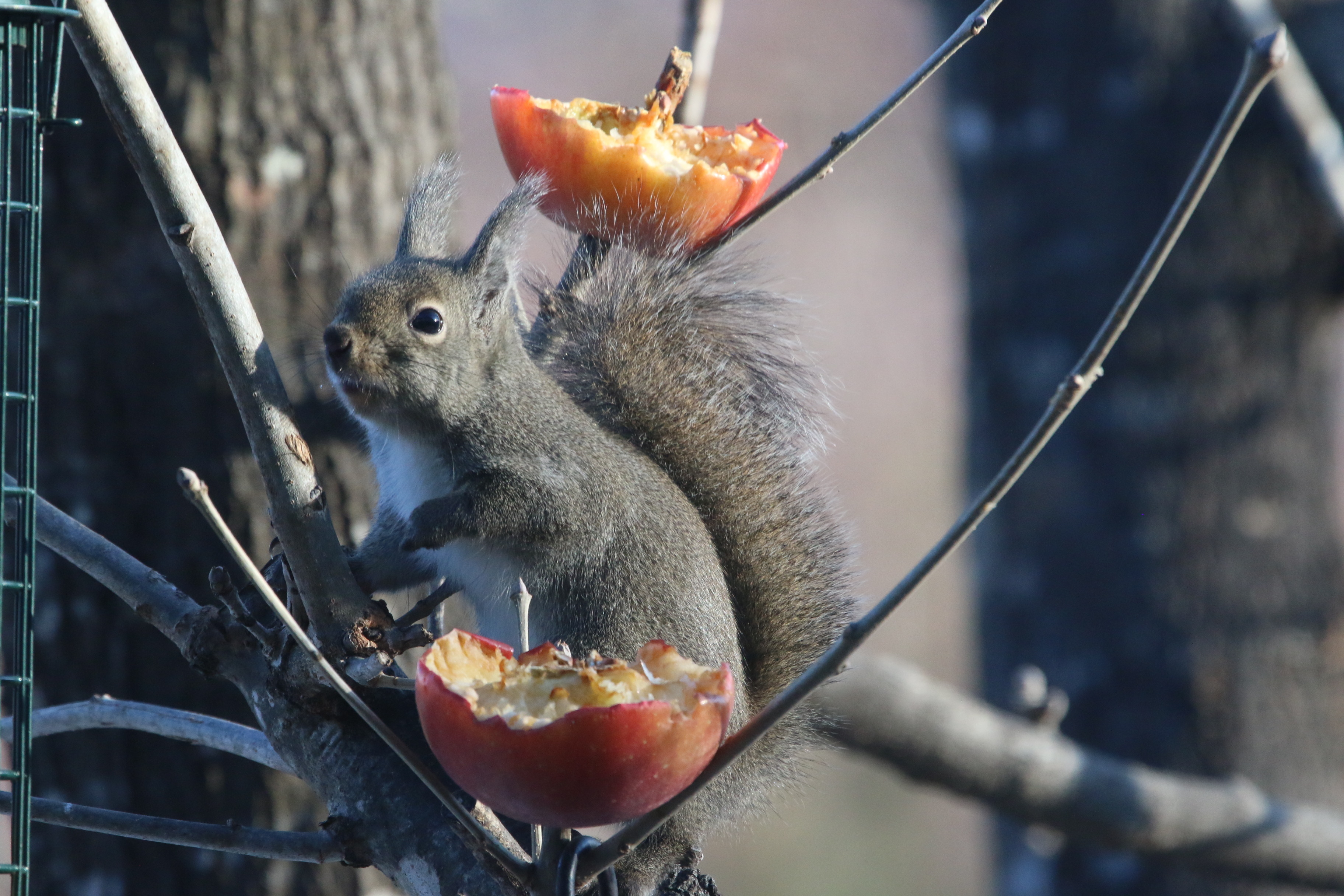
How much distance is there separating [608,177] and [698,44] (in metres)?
0.73

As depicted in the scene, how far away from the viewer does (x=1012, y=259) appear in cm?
392

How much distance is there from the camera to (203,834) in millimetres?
1248

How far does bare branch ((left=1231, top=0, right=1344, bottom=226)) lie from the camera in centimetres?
319

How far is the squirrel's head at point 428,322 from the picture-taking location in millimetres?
1788

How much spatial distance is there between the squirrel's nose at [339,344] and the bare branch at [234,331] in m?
0.47

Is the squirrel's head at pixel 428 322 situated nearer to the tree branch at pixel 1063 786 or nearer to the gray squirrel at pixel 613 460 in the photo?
the gray squirrel at pixel 613 460

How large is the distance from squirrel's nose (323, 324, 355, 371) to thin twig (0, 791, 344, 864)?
0.69 meters

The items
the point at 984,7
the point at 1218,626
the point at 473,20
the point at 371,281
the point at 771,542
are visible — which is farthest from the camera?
the point at 473,20

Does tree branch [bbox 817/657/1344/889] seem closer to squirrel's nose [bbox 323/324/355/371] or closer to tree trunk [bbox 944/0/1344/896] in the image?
tree trunk [bbox 944/0/1344/896]

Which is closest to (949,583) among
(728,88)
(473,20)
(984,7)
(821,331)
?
(728,88)

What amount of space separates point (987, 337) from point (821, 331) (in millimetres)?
1938

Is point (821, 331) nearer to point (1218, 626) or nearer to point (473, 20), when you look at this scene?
point (1218, 626)

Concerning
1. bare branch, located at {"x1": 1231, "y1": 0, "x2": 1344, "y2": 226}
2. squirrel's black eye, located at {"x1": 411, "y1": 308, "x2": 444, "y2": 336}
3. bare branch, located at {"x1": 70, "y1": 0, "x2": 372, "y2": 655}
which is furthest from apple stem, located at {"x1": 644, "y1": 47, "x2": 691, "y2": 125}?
bare branch, located at {"x1": 1231, "y1": 0, "x2": 1344, "y2": 226}

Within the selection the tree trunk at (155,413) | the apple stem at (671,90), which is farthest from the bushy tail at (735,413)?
the tree trunk at (155,413)
